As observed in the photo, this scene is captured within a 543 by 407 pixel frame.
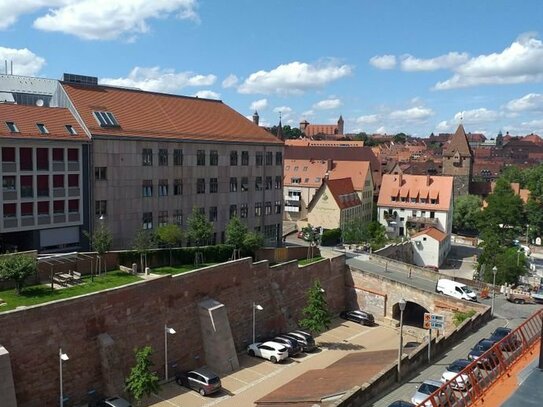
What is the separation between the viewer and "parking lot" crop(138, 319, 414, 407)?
89.4 ft

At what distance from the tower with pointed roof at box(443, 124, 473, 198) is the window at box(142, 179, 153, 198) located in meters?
68.3

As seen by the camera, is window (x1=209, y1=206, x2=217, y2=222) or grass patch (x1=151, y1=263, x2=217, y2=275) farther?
window (x1=209, y1=206, x2=217, y2=222)

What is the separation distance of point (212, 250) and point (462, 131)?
234 feet

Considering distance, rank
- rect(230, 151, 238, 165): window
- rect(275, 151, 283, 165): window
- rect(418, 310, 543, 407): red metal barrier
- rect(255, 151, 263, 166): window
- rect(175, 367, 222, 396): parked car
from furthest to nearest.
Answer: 1. rect(275, 151, 283, 165): window
2. rect(255, 151, 263, 166): window
3. rect(230, 151, 238, 165): window
4. rect(175, 367, 222, 396): parked car
5. rect(418, 310, 543, 407): red metal barrier

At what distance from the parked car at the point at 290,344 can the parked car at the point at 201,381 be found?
605 centimetres

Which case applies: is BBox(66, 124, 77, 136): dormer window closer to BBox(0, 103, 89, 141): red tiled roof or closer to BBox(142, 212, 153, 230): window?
BBox(0, 103, 89, 141): red tiled roof

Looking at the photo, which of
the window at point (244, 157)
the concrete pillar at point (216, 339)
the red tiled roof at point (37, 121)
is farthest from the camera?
the window at point (244, 157)

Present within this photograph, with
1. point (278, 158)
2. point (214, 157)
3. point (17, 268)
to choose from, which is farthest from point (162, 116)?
point (17, 268)

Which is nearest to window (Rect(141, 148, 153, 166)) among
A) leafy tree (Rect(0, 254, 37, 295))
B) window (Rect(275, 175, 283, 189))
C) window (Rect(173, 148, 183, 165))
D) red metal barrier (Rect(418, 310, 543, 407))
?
window (Rect(173, 148, 183, 165))

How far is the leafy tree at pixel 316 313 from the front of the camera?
36.8 m

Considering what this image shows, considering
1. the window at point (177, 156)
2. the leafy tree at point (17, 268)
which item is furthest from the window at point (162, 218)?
the leafy tree at point (17, 268)

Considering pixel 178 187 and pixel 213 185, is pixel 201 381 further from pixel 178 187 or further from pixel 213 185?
pixel 213 185

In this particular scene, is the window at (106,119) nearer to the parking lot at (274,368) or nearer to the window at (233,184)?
the window at (233,184)

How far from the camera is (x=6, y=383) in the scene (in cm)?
2188
